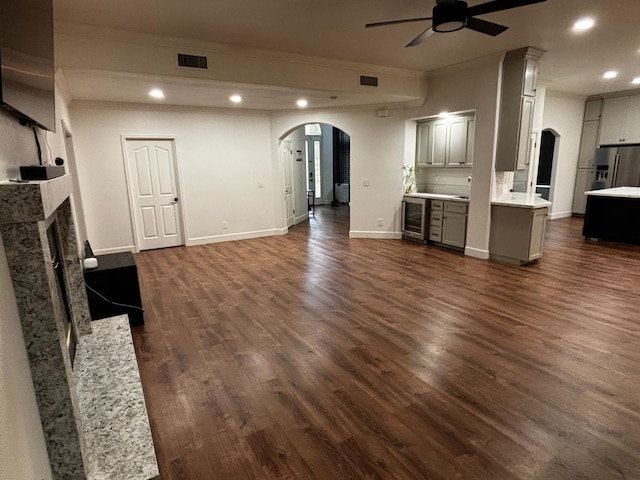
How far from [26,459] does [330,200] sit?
11.9 meters

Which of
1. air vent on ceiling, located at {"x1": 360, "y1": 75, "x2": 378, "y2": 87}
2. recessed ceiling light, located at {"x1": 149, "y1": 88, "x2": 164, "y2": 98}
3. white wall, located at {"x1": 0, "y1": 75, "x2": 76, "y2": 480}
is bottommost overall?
white wall, located at {"x1": 0, "y1": 75, "x2": 76, "y2": 480}

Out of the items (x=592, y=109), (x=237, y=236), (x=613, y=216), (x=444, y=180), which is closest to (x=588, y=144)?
(x=592, y=109)

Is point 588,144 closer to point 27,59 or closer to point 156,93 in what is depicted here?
point 156,93

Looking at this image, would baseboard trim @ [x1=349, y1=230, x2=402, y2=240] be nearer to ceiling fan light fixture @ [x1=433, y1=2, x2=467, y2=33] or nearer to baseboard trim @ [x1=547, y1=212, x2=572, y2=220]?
baseboard trim @ [x1=547, y1=212, x2=572, y2=220]

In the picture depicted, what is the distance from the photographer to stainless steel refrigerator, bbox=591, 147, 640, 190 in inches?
300

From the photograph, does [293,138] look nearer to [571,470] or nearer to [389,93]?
[389,93]

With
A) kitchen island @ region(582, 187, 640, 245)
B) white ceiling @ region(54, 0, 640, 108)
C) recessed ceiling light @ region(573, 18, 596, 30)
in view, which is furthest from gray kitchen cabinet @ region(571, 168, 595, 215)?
recessed ceiling light @ region(573, 18, 596, 30)

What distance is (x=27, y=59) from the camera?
1439 millimetres

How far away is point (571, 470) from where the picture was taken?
1817 mm

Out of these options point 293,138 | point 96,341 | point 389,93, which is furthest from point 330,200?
point 96,341

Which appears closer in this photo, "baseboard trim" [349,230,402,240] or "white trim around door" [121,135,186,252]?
"white trim around door" [121,135,186,252]

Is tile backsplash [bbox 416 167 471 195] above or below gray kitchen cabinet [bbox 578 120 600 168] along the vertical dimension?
below

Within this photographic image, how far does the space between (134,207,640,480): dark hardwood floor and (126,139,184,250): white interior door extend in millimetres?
1702

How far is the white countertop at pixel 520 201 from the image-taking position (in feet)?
16.4
